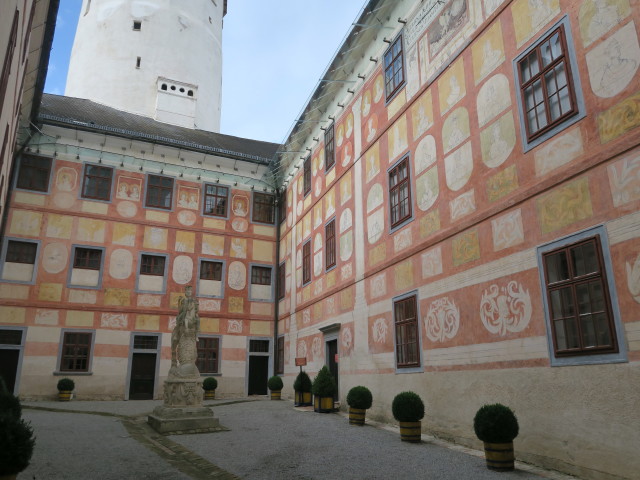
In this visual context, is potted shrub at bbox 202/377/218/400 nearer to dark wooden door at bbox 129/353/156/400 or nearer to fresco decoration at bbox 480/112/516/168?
dark wooden door at bbox 129/353/156/400

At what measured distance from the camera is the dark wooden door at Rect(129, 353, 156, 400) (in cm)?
1908

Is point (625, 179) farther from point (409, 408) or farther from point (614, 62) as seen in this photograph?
point (409, 408)

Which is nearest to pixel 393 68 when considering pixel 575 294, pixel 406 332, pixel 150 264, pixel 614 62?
pixel 406 332

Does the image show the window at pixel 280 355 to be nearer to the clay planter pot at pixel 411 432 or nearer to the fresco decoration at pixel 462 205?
the clay planter pot at pixel 411 432

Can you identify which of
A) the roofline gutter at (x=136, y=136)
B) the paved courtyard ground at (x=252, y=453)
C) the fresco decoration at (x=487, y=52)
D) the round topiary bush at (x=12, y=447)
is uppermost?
the roofline gutter at (x=136, y=136)

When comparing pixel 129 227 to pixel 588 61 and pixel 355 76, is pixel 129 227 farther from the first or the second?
pixel 588 61

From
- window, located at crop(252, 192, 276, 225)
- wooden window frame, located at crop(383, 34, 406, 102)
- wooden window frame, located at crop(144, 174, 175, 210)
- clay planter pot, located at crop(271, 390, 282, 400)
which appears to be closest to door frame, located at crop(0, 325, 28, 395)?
wooden window frame, located at crop(144, 174, 175, 210)

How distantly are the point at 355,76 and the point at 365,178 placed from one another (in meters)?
3.71

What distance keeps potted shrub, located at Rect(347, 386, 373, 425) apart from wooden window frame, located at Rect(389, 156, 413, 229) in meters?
4.03

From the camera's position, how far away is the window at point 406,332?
35.8 ft

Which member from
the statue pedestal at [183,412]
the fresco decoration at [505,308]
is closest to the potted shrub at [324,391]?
the statue pedestal at [183,412]

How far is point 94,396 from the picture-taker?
59.8 feet

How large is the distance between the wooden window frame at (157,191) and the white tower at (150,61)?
9.19m

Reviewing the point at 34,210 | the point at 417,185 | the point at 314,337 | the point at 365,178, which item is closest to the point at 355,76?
the point at 365,178
